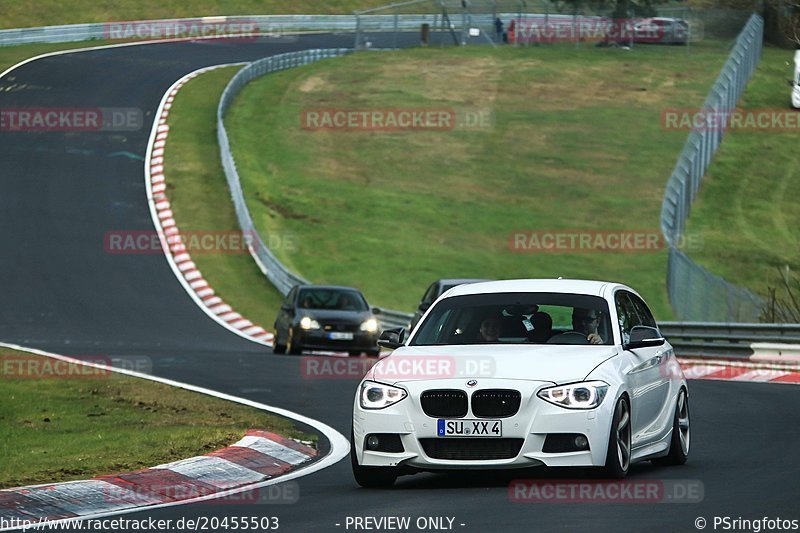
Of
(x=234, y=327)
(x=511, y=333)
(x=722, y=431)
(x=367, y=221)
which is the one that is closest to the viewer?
(x=511, y=333)

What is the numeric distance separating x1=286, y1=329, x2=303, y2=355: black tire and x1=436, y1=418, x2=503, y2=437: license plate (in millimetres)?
18132

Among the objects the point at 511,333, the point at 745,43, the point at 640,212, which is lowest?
the point at 640,212

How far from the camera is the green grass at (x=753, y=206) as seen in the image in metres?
43.1

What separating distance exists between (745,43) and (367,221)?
17084 millimetres

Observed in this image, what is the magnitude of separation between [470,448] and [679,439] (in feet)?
8.07

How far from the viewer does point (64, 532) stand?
9352 millimetres

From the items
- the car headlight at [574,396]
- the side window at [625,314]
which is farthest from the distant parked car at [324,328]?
the car headlight at [574,396]

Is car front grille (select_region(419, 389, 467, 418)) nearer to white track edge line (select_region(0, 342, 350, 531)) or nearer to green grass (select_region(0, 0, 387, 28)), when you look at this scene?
white track edge line (select_region(0, 342, 350, 531))

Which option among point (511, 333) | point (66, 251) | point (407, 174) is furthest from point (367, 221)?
point (511, 333)

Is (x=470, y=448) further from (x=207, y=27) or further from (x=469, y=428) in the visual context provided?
(x=207, y=27)

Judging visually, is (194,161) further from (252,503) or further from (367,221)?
(252,503)

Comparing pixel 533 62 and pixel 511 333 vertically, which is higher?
pixel 511 333

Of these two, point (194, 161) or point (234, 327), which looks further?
point (194, 161)

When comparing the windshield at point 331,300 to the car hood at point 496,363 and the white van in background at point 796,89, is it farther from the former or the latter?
the white van in background at point 796,89
